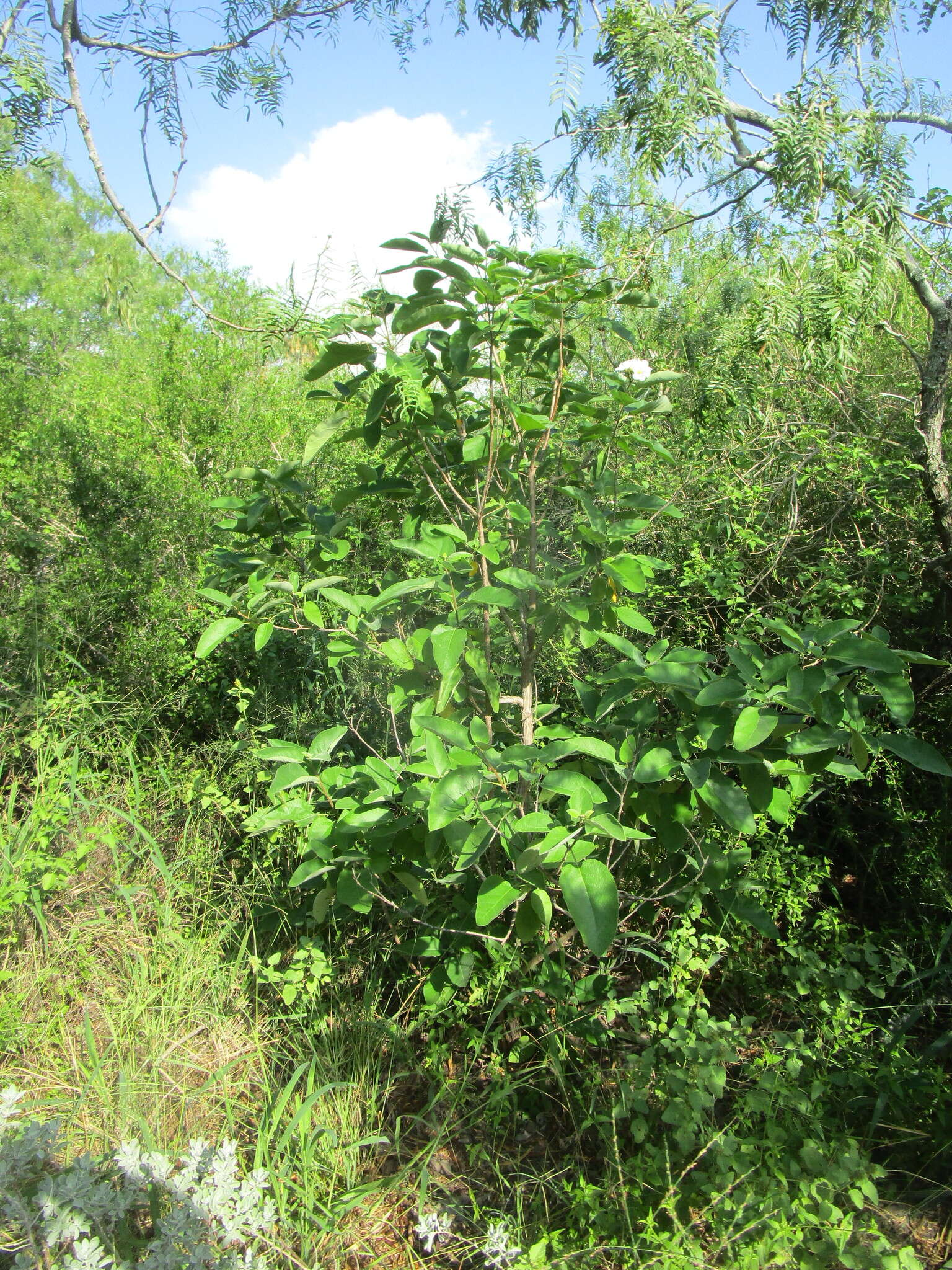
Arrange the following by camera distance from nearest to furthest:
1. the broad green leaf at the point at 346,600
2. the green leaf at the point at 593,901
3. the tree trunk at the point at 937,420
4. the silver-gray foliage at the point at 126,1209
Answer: the silver-gray foliage at the point at 126,1209 → the green leaf at the point at 593,901 → the broad green leaf at the point at 346,600 → the tree trunk at the point at 937,420

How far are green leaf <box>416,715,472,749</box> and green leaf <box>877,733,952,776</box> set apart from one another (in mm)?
721

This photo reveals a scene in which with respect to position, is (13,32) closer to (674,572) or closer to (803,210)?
(803,210)

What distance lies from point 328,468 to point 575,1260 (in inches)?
115

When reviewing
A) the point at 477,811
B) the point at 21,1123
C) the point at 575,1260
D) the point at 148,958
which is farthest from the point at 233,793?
the point at 575,1260

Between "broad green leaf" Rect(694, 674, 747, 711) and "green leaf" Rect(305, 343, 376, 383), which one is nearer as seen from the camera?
"broad green leaf" Rect(694, 674, 747, 711)

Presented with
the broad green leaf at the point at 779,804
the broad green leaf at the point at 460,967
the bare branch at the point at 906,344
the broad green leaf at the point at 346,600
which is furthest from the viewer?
the bare branch at the point at 906,344

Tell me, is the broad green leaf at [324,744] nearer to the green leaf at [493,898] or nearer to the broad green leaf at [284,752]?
the broad green leaf at [284,752]

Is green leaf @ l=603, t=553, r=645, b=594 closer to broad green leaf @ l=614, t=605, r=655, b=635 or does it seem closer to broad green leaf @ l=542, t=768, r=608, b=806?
broad green leaf @ l=614, t=605, r=655, b=635

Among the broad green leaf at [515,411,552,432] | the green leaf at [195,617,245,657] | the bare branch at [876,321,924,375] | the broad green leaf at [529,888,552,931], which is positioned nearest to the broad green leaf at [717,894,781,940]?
the broad green leaf at [529,888,552,931]

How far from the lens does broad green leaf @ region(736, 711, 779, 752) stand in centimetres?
137

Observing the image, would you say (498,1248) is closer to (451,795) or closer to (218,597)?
(451,795)

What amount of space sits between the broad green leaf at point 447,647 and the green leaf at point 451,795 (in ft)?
0.64

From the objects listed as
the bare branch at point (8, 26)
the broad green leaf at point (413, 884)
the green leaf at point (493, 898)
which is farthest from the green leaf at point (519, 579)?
the bare branch at point (8, 26)

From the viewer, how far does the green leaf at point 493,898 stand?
4.94 ft
